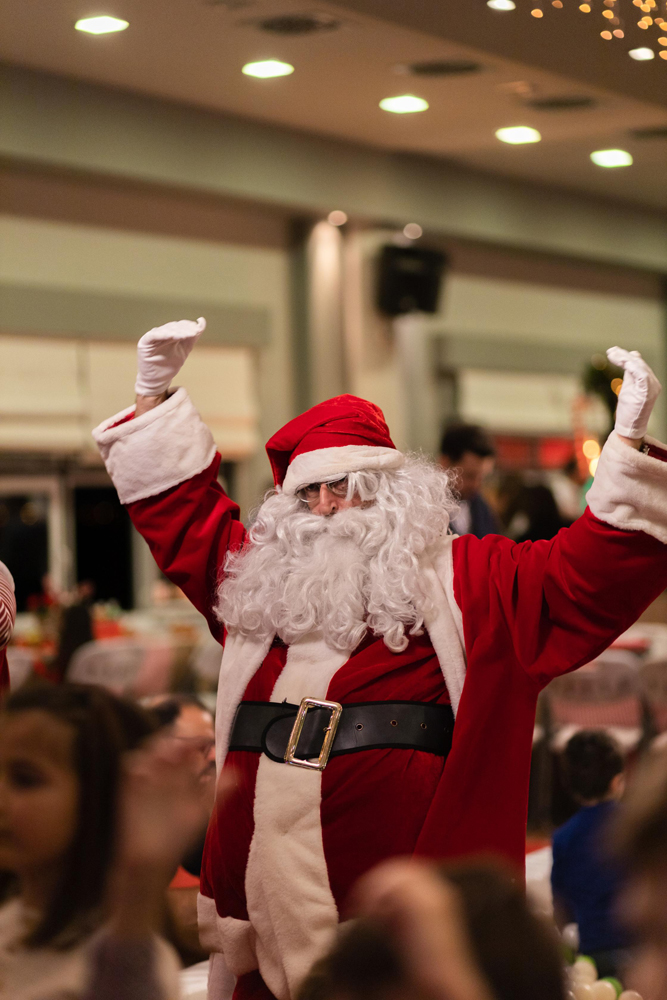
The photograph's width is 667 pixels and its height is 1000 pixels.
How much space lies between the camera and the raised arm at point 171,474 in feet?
7.75

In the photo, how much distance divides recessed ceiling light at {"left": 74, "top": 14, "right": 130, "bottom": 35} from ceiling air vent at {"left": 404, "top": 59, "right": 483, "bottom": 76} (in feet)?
4.41

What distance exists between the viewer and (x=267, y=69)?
6180 millimetres

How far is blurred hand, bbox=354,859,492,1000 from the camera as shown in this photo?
0.96m

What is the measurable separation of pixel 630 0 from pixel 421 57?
3.56ft

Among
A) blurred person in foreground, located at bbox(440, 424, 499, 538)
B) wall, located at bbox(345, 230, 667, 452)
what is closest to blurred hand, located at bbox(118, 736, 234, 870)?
blurred person in foreground, located at bbox(440, 424, 499, 538)

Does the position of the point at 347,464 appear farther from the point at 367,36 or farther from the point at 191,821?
the point at 367,36

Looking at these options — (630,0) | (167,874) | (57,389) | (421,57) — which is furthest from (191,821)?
(57,389)

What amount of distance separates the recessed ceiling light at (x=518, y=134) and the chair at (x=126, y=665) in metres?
3.50

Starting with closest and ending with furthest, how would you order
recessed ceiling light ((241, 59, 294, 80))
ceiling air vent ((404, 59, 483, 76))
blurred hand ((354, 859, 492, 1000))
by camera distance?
1. blurred hand ((354, 859, 492, 1000))
2. ceiling air vent ((404, 59, 483, 76))
3. recessed ceiling light ((241, 59, 294, 80))

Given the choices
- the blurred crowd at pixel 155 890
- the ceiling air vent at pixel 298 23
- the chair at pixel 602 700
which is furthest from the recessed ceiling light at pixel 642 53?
the blurred crowd at pixel 155 890

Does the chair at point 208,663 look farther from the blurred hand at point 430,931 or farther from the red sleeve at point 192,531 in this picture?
the blurred hand at point 430,931

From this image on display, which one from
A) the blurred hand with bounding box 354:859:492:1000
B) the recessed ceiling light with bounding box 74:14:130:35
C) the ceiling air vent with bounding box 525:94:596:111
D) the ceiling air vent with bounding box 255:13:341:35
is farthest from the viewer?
the ceiling air vent with bounding box 525:94:596:111

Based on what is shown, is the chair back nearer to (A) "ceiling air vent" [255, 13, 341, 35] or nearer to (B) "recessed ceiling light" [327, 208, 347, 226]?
(A) "ceiling air vent" [255, 13, 341, 35]

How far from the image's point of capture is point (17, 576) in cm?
714
